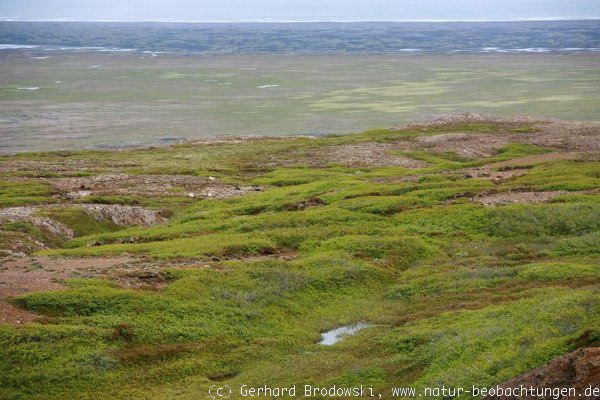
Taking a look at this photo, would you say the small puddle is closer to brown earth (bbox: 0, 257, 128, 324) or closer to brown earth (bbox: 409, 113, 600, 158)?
brown earth (bbox: 0, 257, 128, 324)

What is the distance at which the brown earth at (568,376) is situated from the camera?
18359 mm

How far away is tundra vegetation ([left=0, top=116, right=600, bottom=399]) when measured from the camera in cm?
2545

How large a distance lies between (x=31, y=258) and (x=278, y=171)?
107ft

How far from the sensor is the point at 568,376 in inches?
758

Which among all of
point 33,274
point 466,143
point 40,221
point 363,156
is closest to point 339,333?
point 33,274

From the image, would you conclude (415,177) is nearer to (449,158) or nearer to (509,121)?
Result: (449,158)

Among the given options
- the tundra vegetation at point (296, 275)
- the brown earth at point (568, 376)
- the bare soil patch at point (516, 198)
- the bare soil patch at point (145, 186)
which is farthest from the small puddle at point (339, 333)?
the bare soil patch at point (145, 186)

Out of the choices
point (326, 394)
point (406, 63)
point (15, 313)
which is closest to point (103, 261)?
point (15, 313)

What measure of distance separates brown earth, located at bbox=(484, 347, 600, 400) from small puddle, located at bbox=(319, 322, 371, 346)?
967 centimetres

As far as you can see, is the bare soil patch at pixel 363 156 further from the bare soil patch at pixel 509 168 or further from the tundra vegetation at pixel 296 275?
the bare soil patch at pixel 509 168

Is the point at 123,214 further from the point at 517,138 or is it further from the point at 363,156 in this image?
the point at 517,138

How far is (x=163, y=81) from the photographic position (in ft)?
482

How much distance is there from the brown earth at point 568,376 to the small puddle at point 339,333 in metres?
9.67

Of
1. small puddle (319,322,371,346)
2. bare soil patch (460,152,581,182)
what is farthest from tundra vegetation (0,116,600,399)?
bare soil patch (460,152,581,182)
